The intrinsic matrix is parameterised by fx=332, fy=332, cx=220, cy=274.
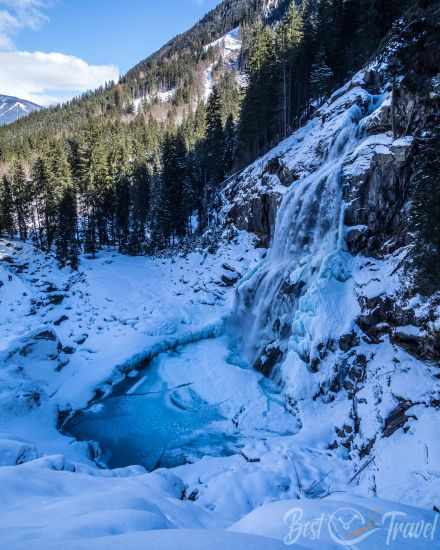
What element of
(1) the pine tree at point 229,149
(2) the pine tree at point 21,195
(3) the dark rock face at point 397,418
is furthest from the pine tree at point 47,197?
(3) the dark rock face at point 397,418

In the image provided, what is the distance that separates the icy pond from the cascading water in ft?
5.25

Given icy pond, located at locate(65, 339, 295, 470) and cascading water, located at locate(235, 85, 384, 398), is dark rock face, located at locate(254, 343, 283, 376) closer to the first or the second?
cascading water, located at locate(235, 85, 384, 398)

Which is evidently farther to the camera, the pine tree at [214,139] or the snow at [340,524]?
the pine tree at [214,139]

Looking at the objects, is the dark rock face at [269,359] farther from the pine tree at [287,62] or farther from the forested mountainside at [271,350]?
the pine tree at [287,62]

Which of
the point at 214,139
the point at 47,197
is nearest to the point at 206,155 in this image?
the point at 214,139

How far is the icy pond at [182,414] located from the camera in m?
13.4

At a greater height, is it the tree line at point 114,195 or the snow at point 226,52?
the snow at point 226,52

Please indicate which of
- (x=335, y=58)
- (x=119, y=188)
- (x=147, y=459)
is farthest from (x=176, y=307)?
(x=335, y=58)

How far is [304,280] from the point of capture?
56.5ft

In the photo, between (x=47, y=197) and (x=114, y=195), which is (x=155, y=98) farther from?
(x=47, y=197)

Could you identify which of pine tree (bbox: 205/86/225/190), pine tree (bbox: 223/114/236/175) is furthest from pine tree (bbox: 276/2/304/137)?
pine tree (bbox: 223/114/236/175)

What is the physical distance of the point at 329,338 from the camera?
563 inches

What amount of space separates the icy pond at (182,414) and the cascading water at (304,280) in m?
1.60

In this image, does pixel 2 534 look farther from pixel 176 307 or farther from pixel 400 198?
pixel 176 307
